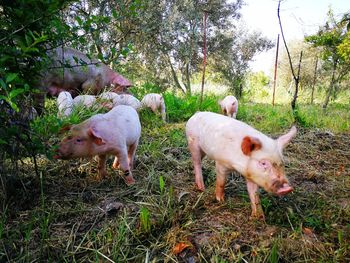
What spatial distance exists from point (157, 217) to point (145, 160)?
5.09 feet

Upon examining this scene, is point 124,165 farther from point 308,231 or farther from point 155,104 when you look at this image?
point 155,104

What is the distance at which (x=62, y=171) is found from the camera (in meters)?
3.62

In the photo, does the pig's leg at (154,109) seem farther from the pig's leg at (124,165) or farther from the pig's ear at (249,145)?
the pig's ear at (249,145)

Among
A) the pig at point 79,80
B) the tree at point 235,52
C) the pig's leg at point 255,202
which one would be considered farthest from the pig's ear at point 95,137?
the tree at point 235,52

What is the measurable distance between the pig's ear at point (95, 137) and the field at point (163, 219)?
0.46 m

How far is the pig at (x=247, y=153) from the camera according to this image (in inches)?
99.0

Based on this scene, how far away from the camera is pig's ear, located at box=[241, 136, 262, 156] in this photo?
2.55 metres

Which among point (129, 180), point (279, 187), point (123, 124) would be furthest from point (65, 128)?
point (279, 187)

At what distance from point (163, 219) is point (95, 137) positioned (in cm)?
108

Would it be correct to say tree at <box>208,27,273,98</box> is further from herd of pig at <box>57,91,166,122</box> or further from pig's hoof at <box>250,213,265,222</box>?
pig's hoof at <box>250,213,265,222</box>

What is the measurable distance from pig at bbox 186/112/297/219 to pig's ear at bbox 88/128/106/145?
0.92m

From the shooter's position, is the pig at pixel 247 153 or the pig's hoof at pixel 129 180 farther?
the pig's hoof at pixel 129 180

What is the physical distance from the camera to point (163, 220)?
2.61 metres

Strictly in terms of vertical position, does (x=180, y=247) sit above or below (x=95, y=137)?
below
